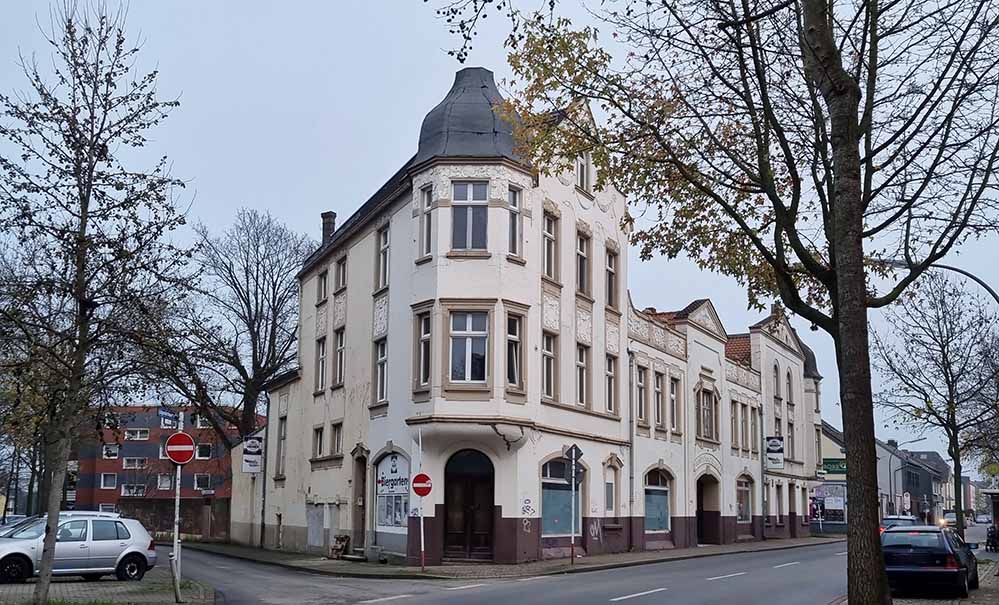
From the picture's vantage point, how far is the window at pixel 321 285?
37562 millimetres

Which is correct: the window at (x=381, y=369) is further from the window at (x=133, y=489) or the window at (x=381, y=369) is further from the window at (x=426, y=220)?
the window at (x=133, y=489)

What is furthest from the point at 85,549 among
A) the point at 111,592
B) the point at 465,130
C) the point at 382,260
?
the point at 465,130

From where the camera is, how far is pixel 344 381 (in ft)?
111

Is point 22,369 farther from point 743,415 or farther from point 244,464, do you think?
point 743,415

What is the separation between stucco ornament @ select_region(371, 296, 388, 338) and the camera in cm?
3061

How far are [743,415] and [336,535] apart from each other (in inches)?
865

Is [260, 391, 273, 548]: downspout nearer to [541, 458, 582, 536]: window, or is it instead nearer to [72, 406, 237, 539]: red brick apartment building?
[541, 458, 582, 536]: window

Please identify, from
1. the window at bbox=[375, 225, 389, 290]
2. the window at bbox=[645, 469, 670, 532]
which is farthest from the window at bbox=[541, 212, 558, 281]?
the window at bbox=[645, 469, 670, 532]

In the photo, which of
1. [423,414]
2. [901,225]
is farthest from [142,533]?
[901,225]

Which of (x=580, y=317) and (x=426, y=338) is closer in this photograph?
(x=426, y=338)

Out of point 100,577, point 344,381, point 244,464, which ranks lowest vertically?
point 100,577

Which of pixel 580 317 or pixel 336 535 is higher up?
pixel 580 317

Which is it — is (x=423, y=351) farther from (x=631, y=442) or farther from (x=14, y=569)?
(x=14, y=569)

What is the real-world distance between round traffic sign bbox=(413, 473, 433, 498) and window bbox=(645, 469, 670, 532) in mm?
12740
